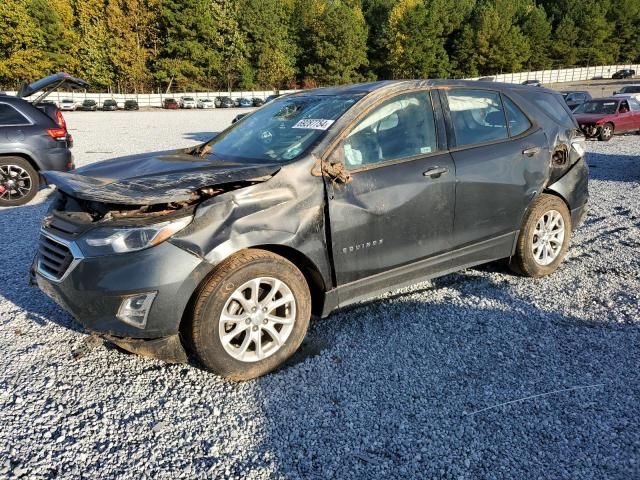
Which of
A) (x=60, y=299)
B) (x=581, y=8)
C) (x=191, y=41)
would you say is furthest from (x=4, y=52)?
(x=581, y=8)

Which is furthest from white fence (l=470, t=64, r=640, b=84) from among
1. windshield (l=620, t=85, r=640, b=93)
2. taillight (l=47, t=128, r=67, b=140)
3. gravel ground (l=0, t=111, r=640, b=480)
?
gravel ground (l=0, t=111, r=640, b=480)

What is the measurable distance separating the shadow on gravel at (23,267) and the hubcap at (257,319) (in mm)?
1405

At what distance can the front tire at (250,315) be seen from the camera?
2816mm

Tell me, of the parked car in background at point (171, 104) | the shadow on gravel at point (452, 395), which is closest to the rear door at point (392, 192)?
the shadow on gravel at point (452, 395)

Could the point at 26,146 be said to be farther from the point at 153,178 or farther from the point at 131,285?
the point at 131,285

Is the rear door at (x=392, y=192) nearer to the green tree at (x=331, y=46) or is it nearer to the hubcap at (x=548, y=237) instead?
the hubcap at (x=548, y=237)

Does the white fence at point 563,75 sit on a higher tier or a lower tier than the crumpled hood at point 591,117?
higher

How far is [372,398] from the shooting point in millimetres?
2836

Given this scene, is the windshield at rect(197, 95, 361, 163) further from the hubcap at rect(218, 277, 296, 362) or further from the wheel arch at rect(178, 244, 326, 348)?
the hubcap at rect(218, 277, 296, 362)

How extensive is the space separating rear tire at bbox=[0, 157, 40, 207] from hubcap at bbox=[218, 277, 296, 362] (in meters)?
6.45

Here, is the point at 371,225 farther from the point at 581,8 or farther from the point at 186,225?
the point at 581,8

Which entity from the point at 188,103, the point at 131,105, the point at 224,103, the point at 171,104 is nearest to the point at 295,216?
the point at 131,105

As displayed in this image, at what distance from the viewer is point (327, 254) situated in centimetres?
317

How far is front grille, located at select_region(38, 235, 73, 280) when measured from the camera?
284cm
